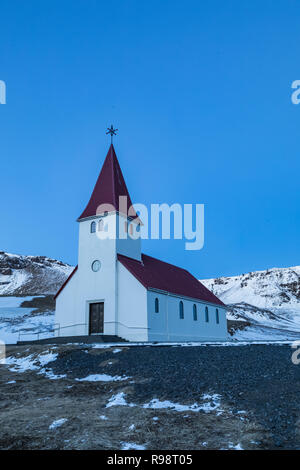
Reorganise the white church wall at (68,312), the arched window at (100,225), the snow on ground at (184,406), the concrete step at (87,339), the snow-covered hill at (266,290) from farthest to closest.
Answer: the snow-covered hill at (266,290)
the arched window at (100,225)
the white church wall at (68,312)
the concrete step at (87,339)
the snow on ground at (184,406)

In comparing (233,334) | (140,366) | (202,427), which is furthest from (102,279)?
(233,334)

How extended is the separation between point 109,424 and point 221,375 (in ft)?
13.7

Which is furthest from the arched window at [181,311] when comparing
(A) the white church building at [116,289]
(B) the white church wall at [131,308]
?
(B) the white church wall at [131,308]

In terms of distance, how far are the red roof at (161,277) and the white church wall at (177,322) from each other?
60 cm

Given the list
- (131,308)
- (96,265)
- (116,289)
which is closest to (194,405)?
(131,308)

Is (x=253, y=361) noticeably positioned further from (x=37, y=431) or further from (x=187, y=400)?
Answer: (x=37, y=431)

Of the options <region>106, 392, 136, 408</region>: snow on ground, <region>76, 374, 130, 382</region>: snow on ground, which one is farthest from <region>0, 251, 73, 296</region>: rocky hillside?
<region>106, 392, 136, 408</region>: snow on ground

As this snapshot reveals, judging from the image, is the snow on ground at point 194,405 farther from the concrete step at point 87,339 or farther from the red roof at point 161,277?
the red roof at point 161,277

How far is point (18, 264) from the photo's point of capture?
15012cm

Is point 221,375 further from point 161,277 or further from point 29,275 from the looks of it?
point 29,275

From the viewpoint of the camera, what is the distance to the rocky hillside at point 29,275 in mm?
121344

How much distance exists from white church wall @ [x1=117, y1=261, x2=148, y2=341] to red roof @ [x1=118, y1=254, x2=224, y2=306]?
53 centimetres

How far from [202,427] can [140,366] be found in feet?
18.9

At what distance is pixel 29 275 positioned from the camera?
447ft
